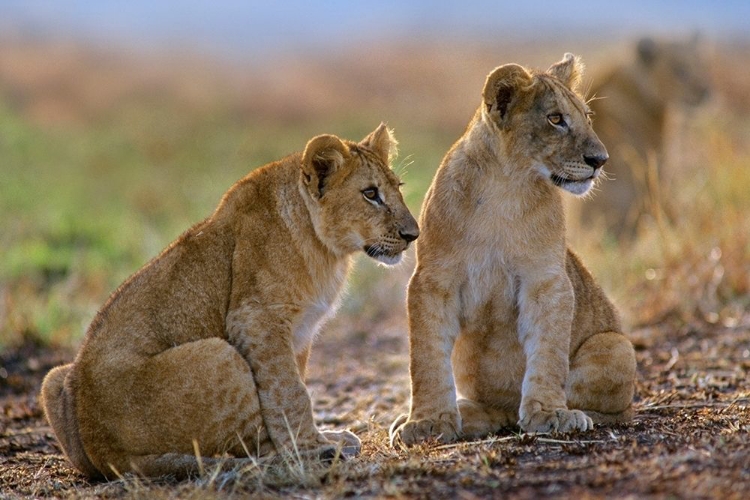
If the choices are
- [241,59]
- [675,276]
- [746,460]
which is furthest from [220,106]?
[746,460]

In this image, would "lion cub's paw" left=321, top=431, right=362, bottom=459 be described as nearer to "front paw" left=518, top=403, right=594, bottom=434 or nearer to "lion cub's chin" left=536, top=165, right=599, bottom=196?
"front paw" left=518, top=403, right=594, bottom=434

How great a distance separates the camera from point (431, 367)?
5.75 meters

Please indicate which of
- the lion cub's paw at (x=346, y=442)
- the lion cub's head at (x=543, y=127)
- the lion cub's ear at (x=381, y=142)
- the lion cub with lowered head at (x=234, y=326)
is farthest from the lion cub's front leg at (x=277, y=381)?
the lion cub's head at (x=543, y=127)

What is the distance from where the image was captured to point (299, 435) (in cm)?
546

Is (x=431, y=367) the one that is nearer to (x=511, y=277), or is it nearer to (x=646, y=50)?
(x=511, y=277)

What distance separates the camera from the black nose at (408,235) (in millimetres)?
5797

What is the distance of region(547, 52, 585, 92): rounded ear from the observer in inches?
249

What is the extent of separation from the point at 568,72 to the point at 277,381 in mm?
2596

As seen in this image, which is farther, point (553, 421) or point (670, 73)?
point (670, 73)

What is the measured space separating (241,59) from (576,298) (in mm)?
40679

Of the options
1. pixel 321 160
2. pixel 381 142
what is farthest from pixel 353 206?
pixel 381 142

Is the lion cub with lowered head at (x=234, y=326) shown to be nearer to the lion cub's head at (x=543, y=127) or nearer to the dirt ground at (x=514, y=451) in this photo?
the dirt ground at (x=514, y=451)

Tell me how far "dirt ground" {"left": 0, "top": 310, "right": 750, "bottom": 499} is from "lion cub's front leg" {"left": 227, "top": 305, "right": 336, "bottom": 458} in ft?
1.13

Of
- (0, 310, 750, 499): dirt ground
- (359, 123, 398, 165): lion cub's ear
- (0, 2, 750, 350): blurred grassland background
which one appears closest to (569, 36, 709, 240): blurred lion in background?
(0, 2, 750, 350): blurred grassland background
